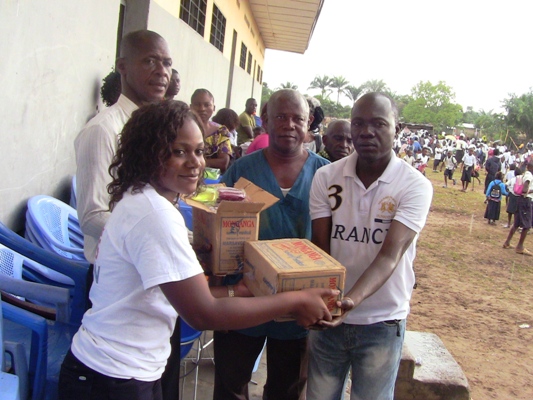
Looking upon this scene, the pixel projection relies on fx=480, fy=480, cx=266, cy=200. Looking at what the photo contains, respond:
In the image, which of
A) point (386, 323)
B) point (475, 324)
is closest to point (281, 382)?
point (386, 323)

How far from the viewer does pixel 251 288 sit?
80.5 inches

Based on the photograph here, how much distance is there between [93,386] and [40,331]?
826 millimetres

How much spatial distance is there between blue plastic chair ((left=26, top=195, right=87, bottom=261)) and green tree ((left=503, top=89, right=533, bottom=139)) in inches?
2069

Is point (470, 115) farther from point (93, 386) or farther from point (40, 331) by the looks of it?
point (93, 386)

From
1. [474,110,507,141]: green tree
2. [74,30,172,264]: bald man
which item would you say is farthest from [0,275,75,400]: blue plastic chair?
[474,110,507,141]: green tree

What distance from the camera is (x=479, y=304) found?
6730mm

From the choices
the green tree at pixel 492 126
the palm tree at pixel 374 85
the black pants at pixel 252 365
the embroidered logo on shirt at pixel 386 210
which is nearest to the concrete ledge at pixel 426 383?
the black pants at pixel 252 365

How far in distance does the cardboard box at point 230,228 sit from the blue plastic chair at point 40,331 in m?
0.88

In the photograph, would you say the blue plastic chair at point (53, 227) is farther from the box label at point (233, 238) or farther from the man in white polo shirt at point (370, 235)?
the man in white polo shirt at point (370, 235)

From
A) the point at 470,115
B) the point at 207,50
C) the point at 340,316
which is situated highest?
the point at 470,115

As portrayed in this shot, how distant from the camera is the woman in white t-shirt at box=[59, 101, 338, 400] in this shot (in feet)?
4.75

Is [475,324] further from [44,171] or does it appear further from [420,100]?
[420,100]

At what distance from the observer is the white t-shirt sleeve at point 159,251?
142 centimetres

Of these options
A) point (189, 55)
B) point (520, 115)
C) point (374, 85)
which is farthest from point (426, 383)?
point (374, 85)
